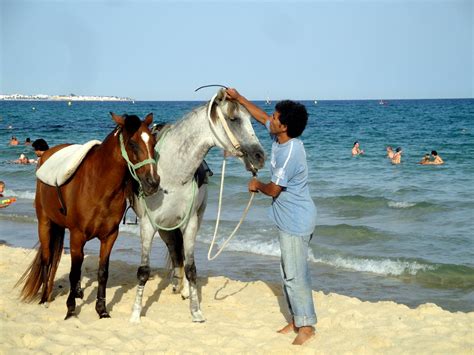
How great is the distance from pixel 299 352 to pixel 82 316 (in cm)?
238

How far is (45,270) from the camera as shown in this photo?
6867 mm

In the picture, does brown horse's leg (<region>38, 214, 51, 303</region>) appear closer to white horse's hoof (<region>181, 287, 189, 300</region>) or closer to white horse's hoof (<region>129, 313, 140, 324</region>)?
white horse's hoof (<region>129, 313, 140, 324</region>)

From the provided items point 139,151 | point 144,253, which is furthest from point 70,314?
point 139,151

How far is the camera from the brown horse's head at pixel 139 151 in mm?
5633

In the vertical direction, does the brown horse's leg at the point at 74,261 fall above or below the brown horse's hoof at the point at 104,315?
above

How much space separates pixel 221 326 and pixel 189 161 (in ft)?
5.34

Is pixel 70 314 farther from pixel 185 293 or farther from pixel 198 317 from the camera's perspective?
pixel 185 293

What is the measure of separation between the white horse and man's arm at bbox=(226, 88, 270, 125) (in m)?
0.07

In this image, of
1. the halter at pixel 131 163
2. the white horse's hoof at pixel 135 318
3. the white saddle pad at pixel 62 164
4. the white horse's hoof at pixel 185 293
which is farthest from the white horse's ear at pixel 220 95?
the white horse's hoof at pixel 185 293

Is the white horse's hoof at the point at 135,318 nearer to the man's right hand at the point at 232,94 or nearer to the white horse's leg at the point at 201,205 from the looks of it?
the white horse's leg at the point at 201,205

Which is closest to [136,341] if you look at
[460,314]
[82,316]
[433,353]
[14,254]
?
[82,316]

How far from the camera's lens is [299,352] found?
17.5ft

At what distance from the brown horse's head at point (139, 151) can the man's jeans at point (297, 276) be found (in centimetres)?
126

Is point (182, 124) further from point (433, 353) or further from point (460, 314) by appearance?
point (460, 314)
